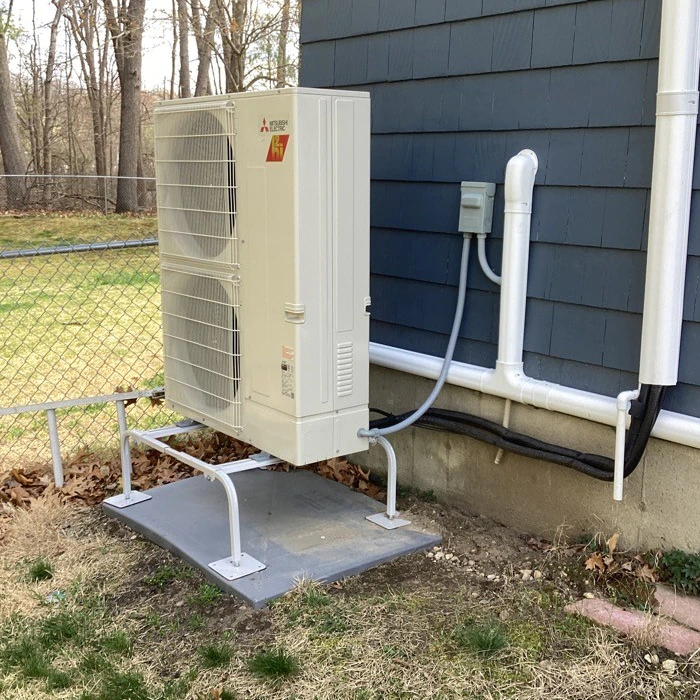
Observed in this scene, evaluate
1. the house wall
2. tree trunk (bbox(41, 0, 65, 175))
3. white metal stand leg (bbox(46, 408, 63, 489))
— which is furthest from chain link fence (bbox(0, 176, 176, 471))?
tree trunk (bbox(41, 0, 65, 175))

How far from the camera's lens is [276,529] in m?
3.29

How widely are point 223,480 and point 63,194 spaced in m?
17.5

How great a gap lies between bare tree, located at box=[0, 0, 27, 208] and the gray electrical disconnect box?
16774 millimetres

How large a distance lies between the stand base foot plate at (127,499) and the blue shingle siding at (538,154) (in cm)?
133

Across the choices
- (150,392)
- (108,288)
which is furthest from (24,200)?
(150,392)

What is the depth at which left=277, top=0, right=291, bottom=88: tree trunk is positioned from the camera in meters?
15.8

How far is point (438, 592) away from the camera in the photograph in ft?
9.33

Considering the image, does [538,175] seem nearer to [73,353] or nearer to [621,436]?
[621,436]

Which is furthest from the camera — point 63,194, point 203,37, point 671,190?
point 63,194

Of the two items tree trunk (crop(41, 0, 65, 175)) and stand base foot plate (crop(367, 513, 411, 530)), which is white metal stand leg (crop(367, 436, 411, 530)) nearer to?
stand base foot plate (crop(367, 513, 411, 530))

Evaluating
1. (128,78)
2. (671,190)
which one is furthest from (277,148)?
(128,78)

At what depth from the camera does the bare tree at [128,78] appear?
647 inches

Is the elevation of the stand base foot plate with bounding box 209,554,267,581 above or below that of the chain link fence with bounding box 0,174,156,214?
below

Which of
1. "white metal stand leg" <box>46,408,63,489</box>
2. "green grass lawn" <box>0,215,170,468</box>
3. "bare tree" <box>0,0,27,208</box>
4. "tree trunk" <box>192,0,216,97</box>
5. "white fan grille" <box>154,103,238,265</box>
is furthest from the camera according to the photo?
"bare tree" <box>0,0,27,208</box>
